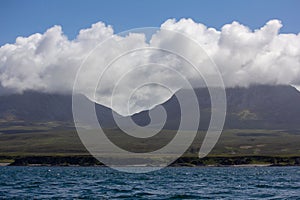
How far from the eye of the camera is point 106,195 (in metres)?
58.0

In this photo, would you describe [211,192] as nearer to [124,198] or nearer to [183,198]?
[183,198]

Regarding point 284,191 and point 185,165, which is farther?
point 185,165

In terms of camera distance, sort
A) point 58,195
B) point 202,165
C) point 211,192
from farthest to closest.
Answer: point 202,165 < point 211,192 < point 58,195

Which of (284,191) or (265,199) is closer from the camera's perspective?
(265,199)

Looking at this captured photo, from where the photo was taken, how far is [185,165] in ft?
654

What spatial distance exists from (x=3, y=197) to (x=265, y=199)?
26448 millimetres

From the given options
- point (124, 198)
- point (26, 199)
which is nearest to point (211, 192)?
point (124, 198)

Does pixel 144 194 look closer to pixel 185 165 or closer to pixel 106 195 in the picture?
pixel 106 195

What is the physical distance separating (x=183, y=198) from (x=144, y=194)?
5.74 m

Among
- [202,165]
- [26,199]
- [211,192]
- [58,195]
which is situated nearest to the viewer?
[26,199]

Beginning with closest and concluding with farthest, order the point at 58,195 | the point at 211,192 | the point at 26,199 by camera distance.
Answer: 1. the point at 26,199
2. the point at 58,195
3. the point at 211,192

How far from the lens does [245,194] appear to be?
59.5 meters

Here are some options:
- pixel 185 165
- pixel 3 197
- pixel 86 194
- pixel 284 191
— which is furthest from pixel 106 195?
pixel 185 165

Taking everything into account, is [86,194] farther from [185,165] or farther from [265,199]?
[185,165]
